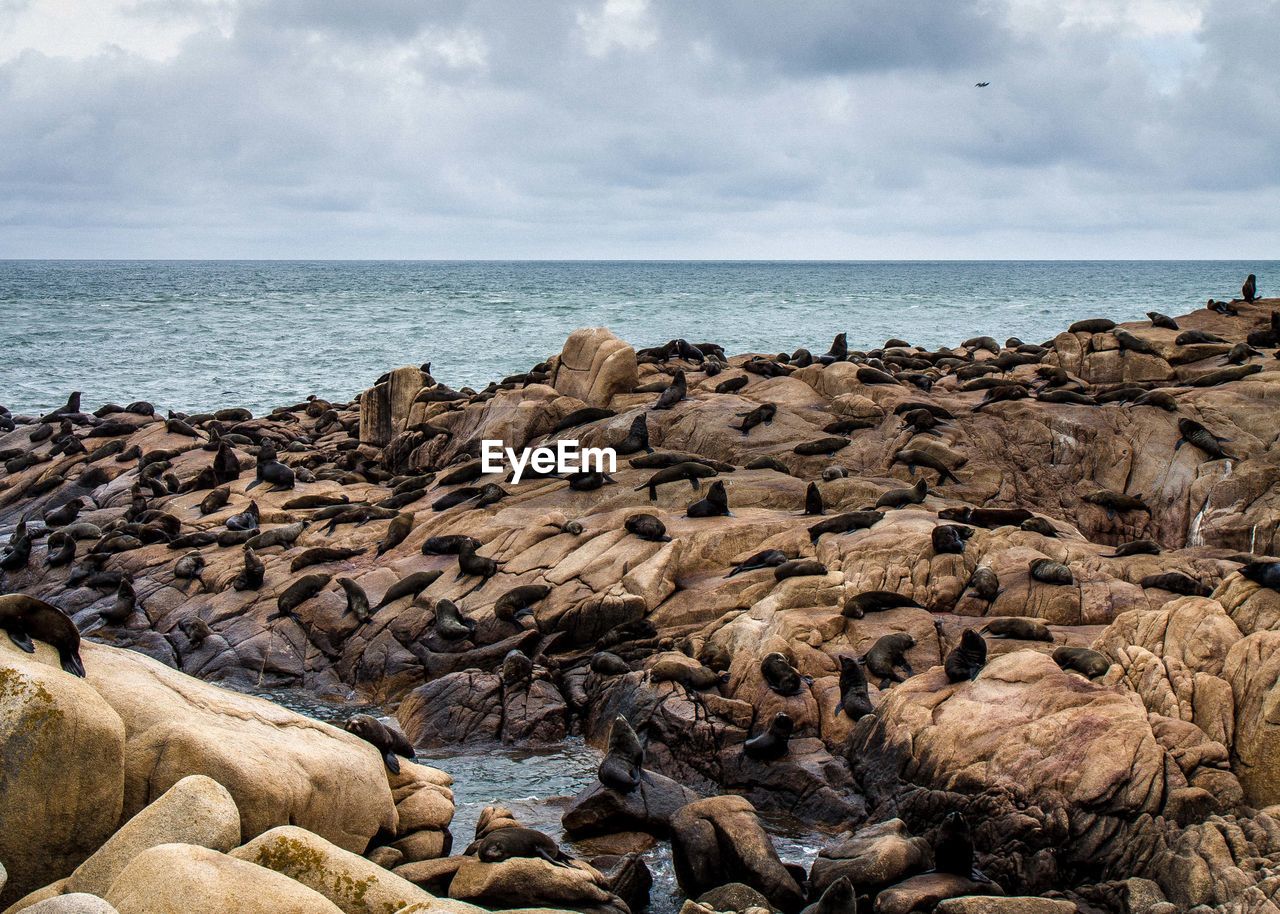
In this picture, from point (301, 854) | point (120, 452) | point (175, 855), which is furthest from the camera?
point (120, 452)

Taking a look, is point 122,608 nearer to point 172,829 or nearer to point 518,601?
point 518,601

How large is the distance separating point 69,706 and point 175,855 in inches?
71.1

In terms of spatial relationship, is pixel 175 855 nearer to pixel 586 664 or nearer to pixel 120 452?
pixel 586 664

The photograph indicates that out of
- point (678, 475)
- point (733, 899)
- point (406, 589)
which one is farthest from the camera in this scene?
point (678, 475)

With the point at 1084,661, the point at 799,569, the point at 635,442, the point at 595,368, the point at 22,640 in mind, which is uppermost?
the point at 595,368

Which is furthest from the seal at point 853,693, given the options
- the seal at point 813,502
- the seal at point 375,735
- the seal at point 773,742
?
the seal at point 813,502

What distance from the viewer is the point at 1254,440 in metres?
20.5

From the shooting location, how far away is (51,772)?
8180mm

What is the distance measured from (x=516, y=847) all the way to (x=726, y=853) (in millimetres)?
1901

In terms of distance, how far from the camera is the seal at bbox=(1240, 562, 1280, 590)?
12.3 m

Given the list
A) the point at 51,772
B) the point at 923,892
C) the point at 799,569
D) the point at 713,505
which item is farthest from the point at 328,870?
the point at 713,505

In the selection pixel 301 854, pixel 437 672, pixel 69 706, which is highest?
pixel 69 706

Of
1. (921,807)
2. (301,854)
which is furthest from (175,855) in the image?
(921,807)

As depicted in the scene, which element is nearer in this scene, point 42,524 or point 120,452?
point 42,524
